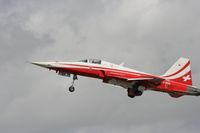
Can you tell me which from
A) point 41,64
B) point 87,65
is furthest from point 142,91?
point 41,64

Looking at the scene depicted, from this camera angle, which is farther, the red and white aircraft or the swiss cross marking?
the swiss cross marking

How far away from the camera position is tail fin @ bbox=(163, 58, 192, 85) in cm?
7038

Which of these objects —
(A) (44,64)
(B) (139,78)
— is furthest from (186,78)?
(A) (44,64)

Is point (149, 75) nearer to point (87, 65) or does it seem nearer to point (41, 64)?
point (87, 65)

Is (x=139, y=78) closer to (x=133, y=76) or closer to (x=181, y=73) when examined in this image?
(x=133, y=76)

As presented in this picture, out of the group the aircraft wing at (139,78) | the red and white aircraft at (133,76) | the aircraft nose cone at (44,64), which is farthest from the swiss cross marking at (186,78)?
the aircraft nose cone at (44,64)

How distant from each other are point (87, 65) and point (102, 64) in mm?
1716

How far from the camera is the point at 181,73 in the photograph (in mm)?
70688

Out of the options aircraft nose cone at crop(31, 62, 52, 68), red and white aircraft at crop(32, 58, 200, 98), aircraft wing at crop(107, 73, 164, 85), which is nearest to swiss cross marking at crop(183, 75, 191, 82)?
red and white aircraft at crop(32, 58, 200, 98)

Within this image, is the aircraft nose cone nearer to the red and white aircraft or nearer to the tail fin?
the red and white aircraft

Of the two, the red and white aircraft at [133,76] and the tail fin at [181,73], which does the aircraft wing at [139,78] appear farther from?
the tail fin at [181,73]

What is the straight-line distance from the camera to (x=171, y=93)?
69750 mm

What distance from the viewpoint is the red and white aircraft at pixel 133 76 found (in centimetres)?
6438

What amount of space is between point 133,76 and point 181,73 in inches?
268
